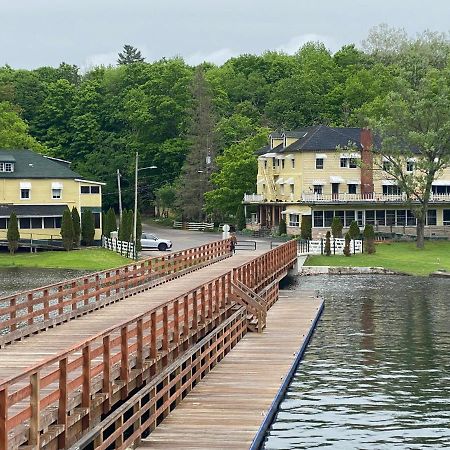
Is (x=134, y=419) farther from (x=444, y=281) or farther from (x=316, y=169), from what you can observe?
(x=316, y=169)

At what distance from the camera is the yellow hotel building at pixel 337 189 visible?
100 metres

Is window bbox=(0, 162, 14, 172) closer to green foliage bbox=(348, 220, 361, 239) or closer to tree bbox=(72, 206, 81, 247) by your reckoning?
tree bbox=(72, 206, 81, 247)

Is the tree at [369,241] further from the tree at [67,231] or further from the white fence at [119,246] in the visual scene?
the tree at [67,231]

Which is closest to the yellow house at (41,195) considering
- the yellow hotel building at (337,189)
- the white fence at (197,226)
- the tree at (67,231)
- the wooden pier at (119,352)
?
the tree at (67,231)

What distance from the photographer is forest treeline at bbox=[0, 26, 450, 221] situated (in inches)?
4820

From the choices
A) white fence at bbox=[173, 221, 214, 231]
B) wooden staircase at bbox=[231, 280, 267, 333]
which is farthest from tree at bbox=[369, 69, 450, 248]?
wooden staircase at bbox=[231, 280, 267, 333]

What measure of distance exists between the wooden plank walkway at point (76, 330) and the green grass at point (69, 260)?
3103 cm

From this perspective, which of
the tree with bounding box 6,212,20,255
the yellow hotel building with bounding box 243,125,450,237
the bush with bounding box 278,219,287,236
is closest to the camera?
the tree with bounding box 6,212,20,255

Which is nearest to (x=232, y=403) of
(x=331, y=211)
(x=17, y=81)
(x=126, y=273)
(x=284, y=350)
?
(x=284, y=350)

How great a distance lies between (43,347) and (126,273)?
1687 centimetres

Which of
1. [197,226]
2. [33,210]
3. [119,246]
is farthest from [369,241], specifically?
[197,226]

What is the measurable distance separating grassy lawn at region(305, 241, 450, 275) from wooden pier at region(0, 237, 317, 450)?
2507 centimetres

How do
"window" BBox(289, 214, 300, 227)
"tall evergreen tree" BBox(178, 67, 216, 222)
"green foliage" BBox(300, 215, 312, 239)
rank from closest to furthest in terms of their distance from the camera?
"green foliage" BBox(300, 215, 312, 239)
"window" BBox(289, 214, 300, 227)
"tall evergreen tree" BBox(178, 67, 216, 222)

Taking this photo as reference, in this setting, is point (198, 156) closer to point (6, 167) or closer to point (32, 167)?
point (32, 167)
